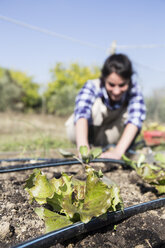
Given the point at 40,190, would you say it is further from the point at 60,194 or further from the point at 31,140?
the point at 31,140

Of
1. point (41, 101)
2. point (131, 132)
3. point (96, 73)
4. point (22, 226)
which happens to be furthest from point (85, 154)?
point (41, 101)

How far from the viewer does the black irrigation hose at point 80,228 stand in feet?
1.96

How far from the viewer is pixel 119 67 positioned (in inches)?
80.8

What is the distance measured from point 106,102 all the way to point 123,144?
0.73 metres

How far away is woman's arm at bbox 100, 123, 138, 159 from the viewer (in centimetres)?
158

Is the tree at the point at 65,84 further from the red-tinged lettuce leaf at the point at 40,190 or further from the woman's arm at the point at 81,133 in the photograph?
the red-tinged lettuce leaf at the point at 40,190

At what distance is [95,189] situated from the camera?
2.30 ft

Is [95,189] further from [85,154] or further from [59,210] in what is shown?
[85,154]

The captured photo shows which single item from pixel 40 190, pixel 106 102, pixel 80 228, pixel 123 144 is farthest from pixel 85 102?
pixel 80 228

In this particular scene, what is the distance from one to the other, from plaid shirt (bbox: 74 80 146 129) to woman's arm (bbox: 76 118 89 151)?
6cm

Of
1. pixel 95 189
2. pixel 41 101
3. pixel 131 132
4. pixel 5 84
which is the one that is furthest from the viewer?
pixel 41 101

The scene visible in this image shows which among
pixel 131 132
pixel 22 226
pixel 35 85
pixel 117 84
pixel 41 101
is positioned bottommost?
pixel 22 226

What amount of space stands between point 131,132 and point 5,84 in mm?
8721

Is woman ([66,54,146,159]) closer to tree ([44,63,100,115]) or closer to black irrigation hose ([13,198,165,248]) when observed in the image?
black irrigation hose ([13,198,165,248])
